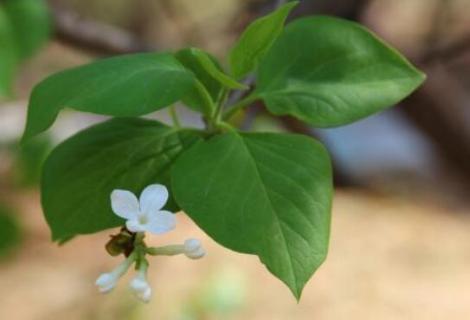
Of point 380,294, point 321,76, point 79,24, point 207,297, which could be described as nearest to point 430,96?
point 380,294

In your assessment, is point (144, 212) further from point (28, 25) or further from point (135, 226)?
point (28, 25)

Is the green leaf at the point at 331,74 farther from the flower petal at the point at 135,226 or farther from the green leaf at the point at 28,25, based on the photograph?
the green leaf at the point at 28,25

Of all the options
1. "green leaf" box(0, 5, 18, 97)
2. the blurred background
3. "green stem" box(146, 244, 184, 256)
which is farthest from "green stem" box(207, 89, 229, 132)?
the blurred background

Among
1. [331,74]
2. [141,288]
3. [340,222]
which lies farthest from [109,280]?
[340,222]

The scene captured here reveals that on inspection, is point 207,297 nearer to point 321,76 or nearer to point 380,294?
point 380,294

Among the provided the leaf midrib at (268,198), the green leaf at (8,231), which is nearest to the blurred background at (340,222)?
the green leaf at (8,231)
